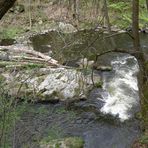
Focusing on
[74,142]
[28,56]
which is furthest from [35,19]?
[74,142]

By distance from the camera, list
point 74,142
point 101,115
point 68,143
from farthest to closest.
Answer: point 101,115, point 74,142, point 68,143

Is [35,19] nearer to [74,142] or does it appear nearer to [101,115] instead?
[101,115]

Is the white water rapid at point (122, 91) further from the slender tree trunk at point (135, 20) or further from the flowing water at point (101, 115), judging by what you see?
the slender tree trunk at point (135, 20)

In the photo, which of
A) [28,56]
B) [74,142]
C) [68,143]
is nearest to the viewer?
[68,143]

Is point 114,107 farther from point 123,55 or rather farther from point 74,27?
point 74,27

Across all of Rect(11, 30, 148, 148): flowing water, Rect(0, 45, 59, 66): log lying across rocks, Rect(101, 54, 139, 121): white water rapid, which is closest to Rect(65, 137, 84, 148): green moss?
Rect(11, 30, 148, 148): flowing water

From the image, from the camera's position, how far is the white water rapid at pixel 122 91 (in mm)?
9602

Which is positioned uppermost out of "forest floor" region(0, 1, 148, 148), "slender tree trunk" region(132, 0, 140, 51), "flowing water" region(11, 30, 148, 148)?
"slender tree trunk" region(132, 0, 140, 51)

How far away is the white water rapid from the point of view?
9.60m

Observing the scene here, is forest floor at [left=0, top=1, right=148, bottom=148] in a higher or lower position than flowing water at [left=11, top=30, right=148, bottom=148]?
lower

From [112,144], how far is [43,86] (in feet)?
11.3

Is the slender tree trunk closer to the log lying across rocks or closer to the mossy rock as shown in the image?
the mossy rock

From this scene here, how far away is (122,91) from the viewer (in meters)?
10.7

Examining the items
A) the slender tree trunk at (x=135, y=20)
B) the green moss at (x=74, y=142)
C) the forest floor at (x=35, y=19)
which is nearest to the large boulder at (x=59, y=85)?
the green moss at (x=74, y=142)
